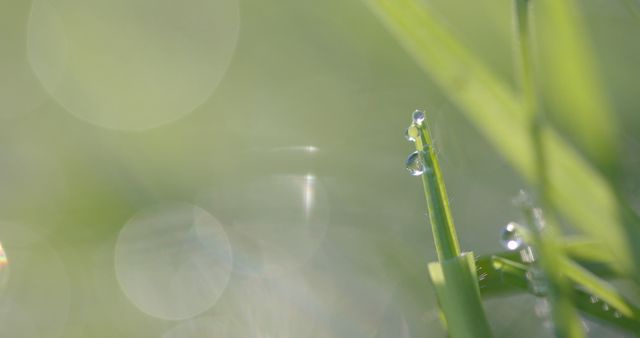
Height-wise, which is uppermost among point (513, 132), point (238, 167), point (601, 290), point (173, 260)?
point (238, 167)

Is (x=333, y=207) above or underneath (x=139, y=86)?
underneath

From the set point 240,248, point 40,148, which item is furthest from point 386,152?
point 40,148

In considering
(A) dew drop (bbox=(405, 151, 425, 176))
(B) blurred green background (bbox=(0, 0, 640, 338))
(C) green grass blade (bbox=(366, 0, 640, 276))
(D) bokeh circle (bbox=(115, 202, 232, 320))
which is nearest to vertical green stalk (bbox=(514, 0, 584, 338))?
(C) green grass blade (bbox=(366, 0, 640, 276))

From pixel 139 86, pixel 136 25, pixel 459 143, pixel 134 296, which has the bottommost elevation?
pixel 134 296

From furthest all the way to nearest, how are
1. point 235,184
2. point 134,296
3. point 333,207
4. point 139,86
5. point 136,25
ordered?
point 136,25 < point 139,86 < point 235,184 < point 333,207 < point 134,296

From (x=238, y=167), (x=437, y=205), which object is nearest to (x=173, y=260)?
(x=238, y=167)

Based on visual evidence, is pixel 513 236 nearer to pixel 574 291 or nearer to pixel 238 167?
pixel 574 291

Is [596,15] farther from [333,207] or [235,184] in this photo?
[235,184]

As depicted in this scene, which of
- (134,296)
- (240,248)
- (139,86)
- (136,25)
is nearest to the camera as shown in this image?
(134,296)
